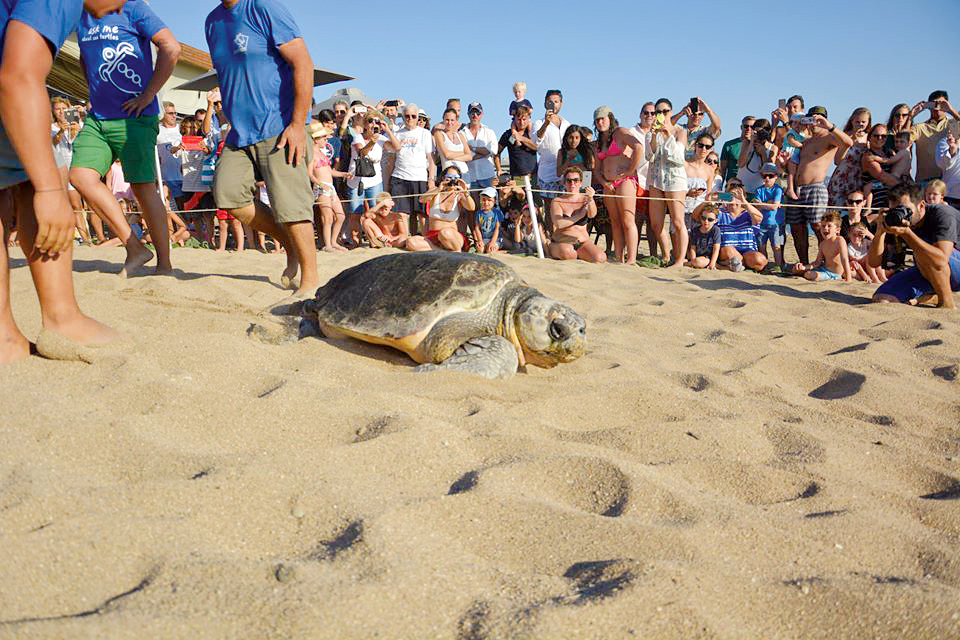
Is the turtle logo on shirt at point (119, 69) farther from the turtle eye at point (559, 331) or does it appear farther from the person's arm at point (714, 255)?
the person's arm at point (714, 255)

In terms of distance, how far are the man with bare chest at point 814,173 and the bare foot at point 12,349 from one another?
736 cm

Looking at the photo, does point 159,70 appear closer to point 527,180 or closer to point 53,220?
point 53,220

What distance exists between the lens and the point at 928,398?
304 cm

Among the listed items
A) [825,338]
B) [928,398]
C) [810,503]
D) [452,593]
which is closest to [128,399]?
[452,593]

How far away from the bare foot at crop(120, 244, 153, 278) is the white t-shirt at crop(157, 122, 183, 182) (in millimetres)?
5133

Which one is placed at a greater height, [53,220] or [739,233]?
[53,220]

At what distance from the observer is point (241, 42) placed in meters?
4.07

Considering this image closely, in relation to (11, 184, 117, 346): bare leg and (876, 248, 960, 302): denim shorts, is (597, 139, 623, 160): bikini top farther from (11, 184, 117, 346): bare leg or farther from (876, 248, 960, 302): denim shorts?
(11, 184, 117, 346): bare leg

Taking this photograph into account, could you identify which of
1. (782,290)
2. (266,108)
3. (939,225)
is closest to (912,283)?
(939,225)

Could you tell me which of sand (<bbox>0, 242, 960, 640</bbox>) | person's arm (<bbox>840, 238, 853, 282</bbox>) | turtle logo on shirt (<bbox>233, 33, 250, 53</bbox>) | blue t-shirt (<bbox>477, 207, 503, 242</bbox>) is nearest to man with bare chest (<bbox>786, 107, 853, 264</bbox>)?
person's arm (<bbox>840, 238, 853, 282</bbox>)

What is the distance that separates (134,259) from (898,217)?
5.51 meters

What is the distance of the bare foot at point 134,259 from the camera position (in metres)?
4.64

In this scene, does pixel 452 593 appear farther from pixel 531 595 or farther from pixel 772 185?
pixel 772 185

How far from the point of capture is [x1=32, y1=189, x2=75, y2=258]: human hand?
2438 millimetres
